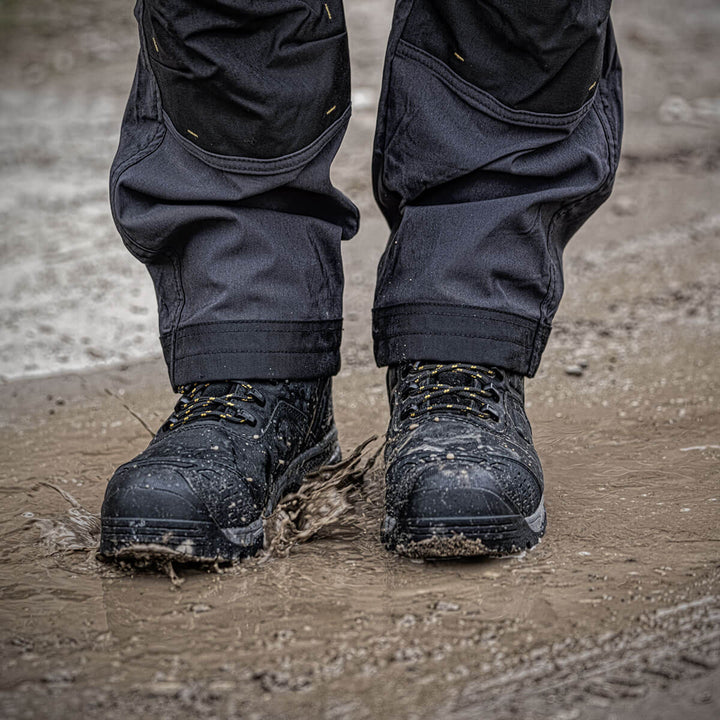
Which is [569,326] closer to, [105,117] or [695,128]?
[695,128]

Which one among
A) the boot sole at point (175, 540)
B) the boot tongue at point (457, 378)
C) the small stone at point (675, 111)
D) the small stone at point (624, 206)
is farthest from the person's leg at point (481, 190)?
the small stone at point (675, 111)

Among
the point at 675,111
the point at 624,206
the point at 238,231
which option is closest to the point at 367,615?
the point at 238,231

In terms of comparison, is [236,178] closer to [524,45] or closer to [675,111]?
[524,45]

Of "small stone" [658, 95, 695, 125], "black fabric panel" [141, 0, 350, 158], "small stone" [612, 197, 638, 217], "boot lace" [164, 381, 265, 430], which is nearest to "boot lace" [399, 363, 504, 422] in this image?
"boot lace" [164, 381, 265, 430]

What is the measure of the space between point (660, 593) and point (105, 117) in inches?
148

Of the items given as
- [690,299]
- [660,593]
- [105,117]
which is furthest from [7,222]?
[660,593]

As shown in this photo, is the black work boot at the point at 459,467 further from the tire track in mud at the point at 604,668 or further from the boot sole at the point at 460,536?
the tire track in mud at the point at 604,668

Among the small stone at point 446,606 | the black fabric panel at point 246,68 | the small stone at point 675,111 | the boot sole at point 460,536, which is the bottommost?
the small stone at point 446,606

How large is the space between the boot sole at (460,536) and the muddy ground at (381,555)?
0.9 inches

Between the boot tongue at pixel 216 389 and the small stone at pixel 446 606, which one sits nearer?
the small stone at pixel 446 606

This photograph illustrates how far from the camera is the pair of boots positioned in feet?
3.63

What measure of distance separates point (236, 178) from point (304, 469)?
0.43m

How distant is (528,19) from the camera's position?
1.21 metres

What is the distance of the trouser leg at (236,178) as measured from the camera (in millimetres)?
1201
